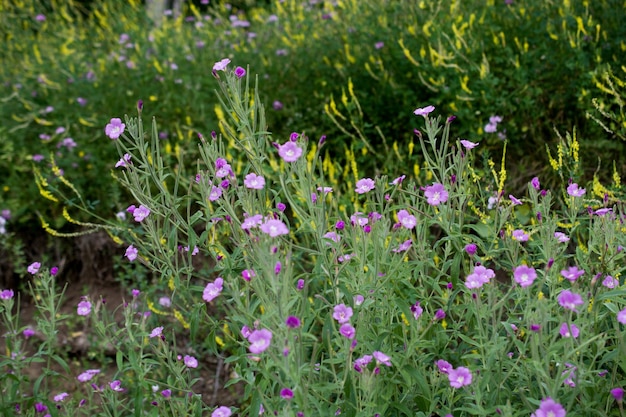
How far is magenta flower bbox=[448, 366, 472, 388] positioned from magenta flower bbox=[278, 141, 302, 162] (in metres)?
0.61

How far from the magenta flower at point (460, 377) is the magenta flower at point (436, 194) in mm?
453

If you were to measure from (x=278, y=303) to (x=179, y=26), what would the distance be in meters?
4.58

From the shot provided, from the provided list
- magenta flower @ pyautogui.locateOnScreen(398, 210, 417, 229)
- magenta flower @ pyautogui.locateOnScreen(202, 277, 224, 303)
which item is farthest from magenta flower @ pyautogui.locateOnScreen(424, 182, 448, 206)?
magenta flower @ pyautogui.locateOnScreen(202, 277, 224, 303)

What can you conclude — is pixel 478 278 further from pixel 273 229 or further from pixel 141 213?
pixel 141 213

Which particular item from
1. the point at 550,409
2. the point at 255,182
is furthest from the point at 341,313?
the point at 550,409

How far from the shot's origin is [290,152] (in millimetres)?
1708

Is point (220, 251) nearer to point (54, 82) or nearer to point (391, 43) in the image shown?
point (391, 43)

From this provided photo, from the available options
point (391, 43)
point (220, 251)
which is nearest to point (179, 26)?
point (391, 43)

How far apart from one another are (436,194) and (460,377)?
495 millimetres

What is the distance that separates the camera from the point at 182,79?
4.34m

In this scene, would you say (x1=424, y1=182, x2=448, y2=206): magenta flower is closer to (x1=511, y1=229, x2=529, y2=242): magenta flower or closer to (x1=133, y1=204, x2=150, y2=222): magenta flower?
(x1=511, y1=229, x2=529, y2=242): magenta flower

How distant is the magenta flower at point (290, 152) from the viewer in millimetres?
1684

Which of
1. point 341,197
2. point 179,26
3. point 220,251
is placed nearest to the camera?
point 220,251

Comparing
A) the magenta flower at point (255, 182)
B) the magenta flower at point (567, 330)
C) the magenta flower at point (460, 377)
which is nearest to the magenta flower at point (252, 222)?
the magenta flower at point (255, 182)
